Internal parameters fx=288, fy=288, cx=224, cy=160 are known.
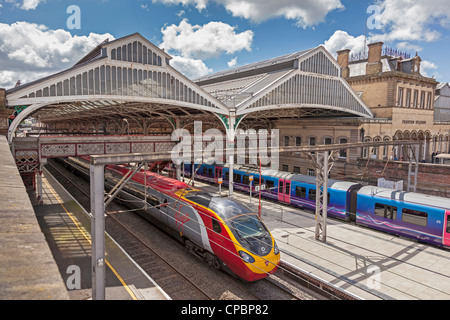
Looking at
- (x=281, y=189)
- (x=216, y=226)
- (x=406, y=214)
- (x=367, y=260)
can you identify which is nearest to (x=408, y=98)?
(x=281, y=189)

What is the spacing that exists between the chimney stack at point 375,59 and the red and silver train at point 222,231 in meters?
33.2

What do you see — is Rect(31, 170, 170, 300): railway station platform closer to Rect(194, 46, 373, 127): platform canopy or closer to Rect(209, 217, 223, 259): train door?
Rect(209, 217, 223, 259): train door

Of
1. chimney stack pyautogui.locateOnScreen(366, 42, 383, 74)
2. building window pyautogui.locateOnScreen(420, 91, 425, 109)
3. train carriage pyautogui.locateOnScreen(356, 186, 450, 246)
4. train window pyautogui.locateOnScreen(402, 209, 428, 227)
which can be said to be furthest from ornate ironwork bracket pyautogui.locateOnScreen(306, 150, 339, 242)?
building window pyautogui.locateOnScreen(420, 91, 425, 109)

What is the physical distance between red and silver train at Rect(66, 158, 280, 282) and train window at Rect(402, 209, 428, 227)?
8.97m

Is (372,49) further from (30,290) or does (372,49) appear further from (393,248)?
(30,290)

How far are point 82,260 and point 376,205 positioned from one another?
16.1m

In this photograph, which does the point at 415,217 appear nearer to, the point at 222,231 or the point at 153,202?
the point at 222,231

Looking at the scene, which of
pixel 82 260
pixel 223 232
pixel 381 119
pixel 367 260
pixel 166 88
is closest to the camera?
pixel 223 232

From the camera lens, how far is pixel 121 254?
13.5 meters

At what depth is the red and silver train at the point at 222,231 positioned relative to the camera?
35.2 feet

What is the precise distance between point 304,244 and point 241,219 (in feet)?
17.4

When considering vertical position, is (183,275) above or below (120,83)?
below

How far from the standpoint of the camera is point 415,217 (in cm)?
1557

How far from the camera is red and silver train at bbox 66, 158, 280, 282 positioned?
10.7 meters
